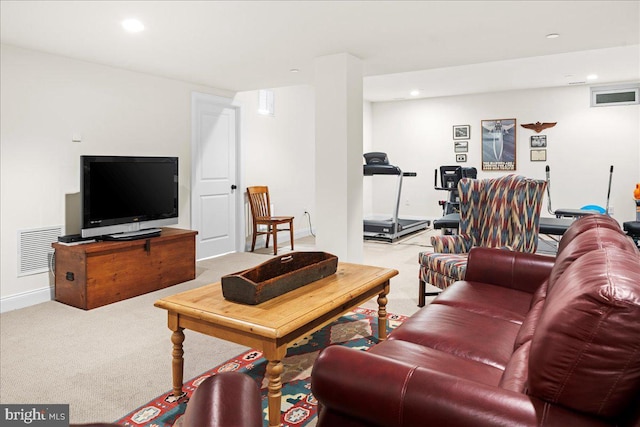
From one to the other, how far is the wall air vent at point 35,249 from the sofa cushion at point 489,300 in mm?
3600

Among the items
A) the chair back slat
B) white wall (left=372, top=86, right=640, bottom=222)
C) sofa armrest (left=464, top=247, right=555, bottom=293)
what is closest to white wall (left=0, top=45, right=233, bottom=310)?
the chair back slat

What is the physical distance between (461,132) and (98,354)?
780cm

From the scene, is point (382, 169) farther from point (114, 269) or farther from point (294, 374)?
point (294, 374)

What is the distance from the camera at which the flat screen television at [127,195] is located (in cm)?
404

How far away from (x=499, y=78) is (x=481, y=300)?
591cm

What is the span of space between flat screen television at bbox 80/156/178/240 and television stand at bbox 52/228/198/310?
0.16 m

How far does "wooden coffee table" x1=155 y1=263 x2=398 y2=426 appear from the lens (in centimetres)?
190

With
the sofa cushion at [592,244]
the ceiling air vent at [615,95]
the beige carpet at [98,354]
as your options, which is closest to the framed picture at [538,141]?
the ceiling air vent at [615,95]

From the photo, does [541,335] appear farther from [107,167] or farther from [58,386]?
[107,167]

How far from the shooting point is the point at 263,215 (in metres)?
6.57

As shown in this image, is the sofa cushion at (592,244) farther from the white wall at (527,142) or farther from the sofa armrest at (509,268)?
the white wall at (527,142)

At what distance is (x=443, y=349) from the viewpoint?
5.92 ft

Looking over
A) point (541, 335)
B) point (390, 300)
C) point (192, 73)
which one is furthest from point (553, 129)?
point (541, 335)

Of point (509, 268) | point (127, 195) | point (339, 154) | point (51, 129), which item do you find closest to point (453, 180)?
point (339, 154)
